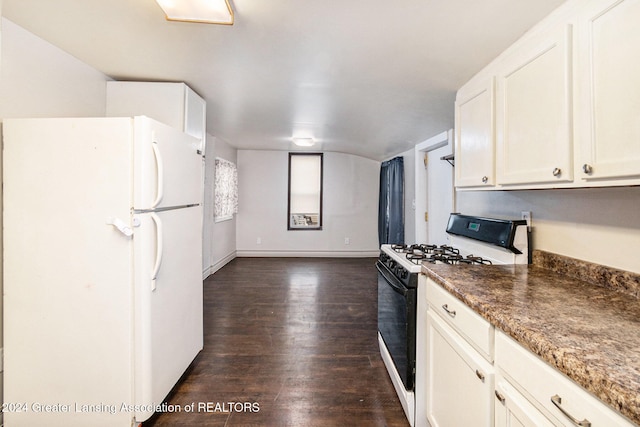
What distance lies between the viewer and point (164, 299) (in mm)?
1618

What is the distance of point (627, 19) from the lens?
895mm

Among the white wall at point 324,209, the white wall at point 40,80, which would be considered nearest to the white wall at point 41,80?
the white wall at point 40,80

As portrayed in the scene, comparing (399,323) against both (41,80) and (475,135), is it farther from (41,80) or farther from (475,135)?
(41,80)

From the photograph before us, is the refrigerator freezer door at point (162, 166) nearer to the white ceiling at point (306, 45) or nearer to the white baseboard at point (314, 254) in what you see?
the white ceiling at point (306, 45)

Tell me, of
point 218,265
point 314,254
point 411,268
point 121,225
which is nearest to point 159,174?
point 121,225

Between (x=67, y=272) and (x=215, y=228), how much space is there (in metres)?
3.24

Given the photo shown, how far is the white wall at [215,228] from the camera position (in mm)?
4289

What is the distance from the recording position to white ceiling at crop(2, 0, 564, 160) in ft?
4.33

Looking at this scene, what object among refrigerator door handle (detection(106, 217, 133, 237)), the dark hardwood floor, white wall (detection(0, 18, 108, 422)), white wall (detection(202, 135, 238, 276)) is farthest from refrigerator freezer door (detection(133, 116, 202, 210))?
white wall (detection(202, 135, 238, 276))

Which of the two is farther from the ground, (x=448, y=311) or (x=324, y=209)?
(x=324, y=209)

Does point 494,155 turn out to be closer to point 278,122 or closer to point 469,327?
point 469,327

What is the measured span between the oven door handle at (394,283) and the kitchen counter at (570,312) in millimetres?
176

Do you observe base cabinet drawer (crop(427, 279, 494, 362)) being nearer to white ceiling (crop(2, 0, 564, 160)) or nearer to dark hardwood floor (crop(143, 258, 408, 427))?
dark hardwood floor (crop(143, 258, 408, 427))

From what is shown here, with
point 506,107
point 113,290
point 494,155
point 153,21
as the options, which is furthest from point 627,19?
point 113,290
